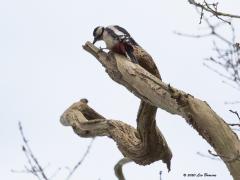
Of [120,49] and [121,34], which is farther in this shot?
[121,34]

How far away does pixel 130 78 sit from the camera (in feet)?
18.2

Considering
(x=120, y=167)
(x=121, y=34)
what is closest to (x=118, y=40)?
(x=121, y=34)

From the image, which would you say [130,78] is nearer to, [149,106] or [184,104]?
[149,106]

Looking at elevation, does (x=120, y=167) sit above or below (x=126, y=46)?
below

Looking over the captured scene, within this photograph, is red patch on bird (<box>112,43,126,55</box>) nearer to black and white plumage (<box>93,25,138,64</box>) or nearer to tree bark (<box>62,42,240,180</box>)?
black and white plumage (<box>93,25,138,64</box>)

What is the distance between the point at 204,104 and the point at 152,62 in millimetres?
1313

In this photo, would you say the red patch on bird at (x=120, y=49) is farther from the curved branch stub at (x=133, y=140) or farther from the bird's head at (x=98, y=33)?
the bird's head at (x=98, y=33)

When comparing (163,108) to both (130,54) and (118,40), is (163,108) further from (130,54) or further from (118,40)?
(118,40)

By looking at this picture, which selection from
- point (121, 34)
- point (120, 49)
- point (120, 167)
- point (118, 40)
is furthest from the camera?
point (121, 34)

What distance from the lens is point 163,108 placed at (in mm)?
5074

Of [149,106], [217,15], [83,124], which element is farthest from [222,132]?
[83,124]

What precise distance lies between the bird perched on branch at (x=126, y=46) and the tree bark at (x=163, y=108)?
4.3 inches

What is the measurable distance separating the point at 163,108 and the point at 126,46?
1.28 meters

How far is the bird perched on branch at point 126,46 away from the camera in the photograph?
5.75 meters
